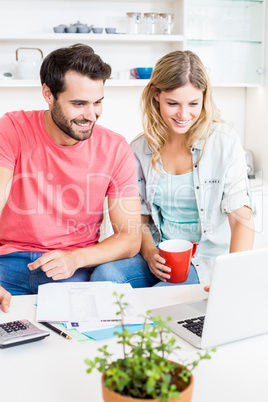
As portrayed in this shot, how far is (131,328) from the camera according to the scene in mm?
1201

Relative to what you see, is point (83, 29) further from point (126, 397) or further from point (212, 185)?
point (126, 397)

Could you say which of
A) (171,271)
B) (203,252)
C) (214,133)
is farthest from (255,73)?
(171,271)

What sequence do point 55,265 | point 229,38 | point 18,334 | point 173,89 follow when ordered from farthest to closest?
point 229,38 → point 173,89 → point 55,265 → point 18,334

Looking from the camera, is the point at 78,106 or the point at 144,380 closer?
the point at 144,380

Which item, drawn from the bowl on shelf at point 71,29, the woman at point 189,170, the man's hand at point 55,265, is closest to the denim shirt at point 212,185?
the woman at point 189,170

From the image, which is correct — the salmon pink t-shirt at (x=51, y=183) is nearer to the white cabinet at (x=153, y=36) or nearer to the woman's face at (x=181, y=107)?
the woman's face at (x=181, y=107)

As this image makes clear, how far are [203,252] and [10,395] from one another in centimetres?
126

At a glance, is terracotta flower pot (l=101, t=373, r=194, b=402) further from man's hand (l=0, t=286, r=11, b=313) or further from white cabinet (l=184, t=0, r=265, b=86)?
white cabinet (l=184, t=0, r=265, b=86)

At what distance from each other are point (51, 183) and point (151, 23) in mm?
1702

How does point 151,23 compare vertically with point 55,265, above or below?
above

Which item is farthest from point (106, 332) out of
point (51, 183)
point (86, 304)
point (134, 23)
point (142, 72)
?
point (134, 23)

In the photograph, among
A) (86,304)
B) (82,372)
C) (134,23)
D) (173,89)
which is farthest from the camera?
(134,23)

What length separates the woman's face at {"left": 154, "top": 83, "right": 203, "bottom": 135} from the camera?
6.31 feet

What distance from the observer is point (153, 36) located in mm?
3145
